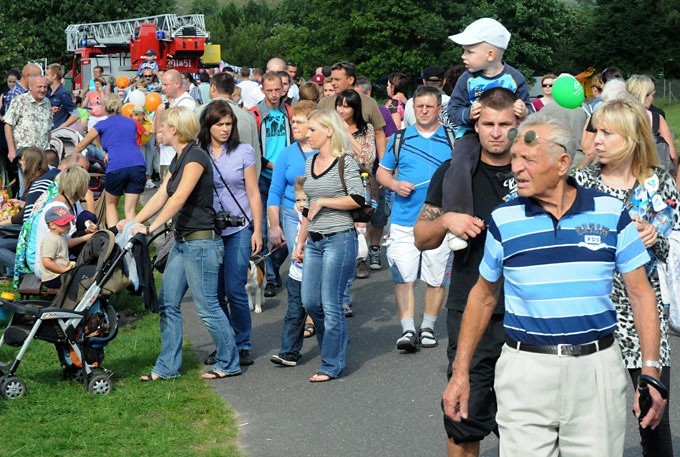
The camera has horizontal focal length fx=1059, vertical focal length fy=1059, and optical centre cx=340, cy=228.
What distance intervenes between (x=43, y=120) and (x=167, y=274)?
8.27 metres

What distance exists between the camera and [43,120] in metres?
15.4

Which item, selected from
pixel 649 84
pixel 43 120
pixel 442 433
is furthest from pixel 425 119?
pixel 43 120

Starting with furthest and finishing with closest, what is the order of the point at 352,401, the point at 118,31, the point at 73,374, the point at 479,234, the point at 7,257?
the point at 118,31, the point at 7,257, the point at 73,374, the point at 352,401, the point at 479,234

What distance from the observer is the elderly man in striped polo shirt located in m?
4.02

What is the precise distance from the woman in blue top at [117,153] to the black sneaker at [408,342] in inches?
216

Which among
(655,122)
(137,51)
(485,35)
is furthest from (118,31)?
(485,35)

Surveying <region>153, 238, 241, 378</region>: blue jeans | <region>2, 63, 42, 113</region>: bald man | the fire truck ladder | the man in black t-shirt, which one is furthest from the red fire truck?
the man in black t-shirt

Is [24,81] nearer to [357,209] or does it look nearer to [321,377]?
[357,209]

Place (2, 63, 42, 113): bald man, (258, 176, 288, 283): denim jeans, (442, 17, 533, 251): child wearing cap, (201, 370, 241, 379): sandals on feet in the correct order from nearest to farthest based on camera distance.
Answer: (442, 17, 533, 251): child wearing cap < (201, 370, 241, 379): sandals on feet < (258, 176, 288, 283): denim jeans < (2, 63, 42, 113): bald man

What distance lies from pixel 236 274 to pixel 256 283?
1.97 m

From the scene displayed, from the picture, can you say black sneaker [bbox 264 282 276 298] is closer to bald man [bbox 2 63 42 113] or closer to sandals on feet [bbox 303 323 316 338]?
sandals on feet [bbox 303 323 316 338]

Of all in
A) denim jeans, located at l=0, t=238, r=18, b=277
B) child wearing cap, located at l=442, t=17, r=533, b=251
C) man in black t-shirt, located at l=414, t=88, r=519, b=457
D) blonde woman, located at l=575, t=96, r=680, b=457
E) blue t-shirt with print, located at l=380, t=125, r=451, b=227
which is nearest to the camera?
man in black t-shirt, located at l=414, t=88, r=519, b=457

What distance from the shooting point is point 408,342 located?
8.67 metres

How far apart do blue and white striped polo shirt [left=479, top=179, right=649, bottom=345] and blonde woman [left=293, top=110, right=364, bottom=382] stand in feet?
12.3
